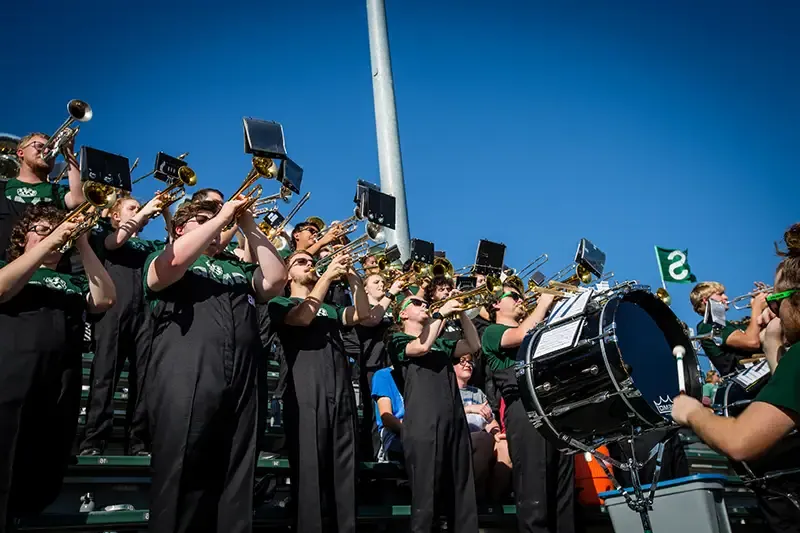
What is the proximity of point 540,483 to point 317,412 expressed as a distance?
178cm

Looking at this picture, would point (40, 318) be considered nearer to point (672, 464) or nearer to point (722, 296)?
point (672, 464)

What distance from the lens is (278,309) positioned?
5.14 m

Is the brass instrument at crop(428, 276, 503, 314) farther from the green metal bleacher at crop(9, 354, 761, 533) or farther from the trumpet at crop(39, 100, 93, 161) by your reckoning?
the trumpet at crop(39, 100, 93, 161)

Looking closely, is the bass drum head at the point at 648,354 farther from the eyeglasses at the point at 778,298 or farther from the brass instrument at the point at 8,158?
the brass instrument at the point at 8,158

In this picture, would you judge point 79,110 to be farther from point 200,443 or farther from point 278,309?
point 200,443

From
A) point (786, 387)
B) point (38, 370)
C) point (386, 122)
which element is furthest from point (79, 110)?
point (386, 122)

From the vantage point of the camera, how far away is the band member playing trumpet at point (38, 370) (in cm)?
388

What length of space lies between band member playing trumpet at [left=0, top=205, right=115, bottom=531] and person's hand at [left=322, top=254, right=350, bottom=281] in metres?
1.68

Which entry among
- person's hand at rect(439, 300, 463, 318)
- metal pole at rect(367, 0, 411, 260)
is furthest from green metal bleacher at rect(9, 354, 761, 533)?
metal pole at rect(367, 0, 411, 260)

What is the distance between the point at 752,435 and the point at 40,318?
345 centimetres

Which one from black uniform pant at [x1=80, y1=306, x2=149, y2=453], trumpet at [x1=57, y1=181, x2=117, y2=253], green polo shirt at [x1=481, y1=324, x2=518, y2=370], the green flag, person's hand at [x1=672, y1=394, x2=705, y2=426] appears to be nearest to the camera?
person's hand at [x1=672, y1=394, x2=705, y2=426]

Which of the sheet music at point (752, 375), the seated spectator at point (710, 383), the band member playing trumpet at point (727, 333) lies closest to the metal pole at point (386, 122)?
the band member playing trumpet at point (727, 333)

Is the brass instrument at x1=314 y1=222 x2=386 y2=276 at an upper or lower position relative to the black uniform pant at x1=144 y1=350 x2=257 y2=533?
upper

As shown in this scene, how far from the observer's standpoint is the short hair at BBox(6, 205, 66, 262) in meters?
4.39
